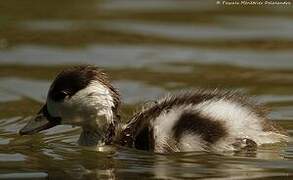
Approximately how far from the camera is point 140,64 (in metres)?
9.52

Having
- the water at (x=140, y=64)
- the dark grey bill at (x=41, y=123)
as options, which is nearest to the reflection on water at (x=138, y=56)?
the water at (x=140, y=64)

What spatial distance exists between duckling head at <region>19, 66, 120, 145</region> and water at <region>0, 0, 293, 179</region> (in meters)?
0.14

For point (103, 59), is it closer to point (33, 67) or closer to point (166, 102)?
point (33, 67)

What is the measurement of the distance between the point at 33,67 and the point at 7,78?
1.25 feet

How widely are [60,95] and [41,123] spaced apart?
0.80 ft

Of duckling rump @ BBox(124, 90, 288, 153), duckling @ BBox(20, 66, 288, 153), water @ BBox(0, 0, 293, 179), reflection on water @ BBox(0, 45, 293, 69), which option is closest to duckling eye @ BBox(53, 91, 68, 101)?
duckling @ BBox(20, 66, 288, 153)

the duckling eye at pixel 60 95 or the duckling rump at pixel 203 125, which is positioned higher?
the duckling eye at pixel 60 95

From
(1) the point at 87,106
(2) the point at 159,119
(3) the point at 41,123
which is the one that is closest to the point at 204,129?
(2) the point at 159,119

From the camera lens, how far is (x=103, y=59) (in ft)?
31.7

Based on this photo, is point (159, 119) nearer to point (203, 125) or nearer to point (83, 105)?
point (203, 125)

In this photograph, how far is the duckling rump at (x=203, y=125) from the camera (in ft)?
22.1

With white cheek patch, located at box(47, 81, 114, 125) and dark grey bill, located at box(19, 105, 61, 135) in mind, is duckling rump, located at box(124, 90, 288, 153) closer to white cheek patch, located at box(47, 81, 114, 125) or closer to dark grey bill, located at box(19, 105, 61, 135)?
white cheek patch, located at box(47, 81, 114, 125)

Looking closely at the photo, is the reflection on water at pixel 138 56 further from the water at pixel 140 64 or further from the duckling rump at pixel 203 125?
the duckling rump at pixel 203 125

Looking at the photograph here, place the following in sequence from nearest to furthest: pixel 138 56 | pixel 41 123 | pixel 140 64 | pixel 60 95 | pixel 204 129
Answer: pixel 204 129 < pixel 60 95 < pixel 41 123 < pixel 140 64 < pixel 138 56
